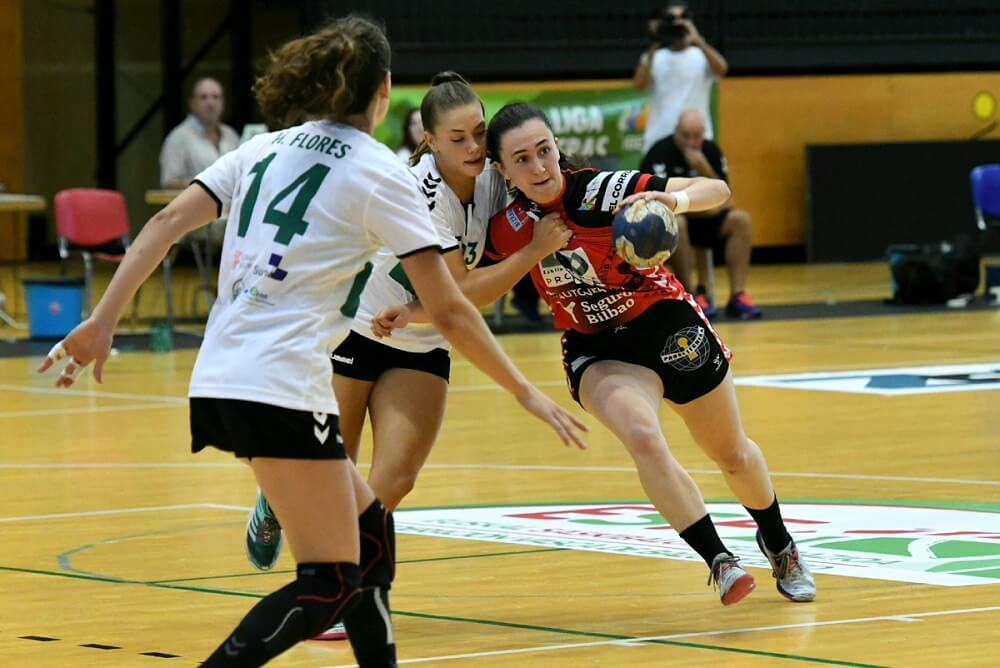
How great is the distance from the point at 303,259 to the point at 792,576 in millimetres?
2329

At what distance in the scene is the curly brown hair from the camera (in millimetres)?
4438

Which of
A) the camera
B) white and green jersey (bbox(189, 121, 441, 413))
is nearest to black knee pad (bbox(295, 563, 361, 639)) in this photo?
white and green jersey (bbox(189, 121, 441, 413))

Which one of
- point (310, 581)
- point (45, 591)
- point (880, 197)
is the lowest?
point (880, 197)

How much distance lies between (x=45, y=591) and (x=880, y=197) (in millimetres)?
17576

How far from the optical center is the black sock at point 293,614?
4254 mm

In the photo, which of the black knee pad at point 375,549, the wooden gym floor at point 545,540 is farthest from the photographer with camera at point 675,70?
the black knee pad at point 375,549

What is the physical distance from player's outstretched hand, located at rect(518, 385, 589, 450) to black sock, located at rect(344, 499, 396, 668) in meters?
0.55

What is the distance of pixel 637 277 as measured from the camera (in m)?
6.21

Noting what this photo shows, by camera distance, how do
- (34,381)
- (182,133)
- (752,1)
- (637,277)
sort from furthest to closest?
(752,1) < (182,133) < (34,381) < (637,277)

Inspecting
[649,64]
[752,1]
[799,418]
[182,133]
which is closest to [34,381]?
[182,133]

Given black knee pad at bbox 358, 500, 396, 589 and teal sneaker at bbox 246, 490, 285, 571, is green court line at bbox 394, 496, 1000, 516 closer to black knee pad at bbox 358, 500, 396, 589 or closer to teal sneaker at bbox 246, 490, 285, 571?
teal sneaker at bbox 246, 490, 285, 571

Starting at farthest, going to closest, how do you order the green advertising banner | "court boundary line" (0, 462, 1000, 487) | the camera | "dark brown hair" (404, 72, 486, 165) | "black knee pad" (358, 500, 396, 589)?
the green advertising banner, the camera, "court boundary line" (0, 462, 1000, 487), "dark brown hair" (404, 72, 486, 165), "black knee pad" (358, 500, 396, 589)

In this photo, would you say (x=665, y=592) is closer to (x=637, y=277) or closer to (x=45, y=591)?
(x=637, y=277)

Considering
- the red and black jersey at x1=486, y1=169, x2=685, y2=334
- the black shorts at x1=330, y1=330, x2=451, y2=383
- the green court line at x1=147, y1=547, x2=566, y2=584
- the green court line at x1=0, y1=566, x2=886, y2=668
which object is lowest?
the green court line at x1=147, y1=547, x2=566, y2=584
